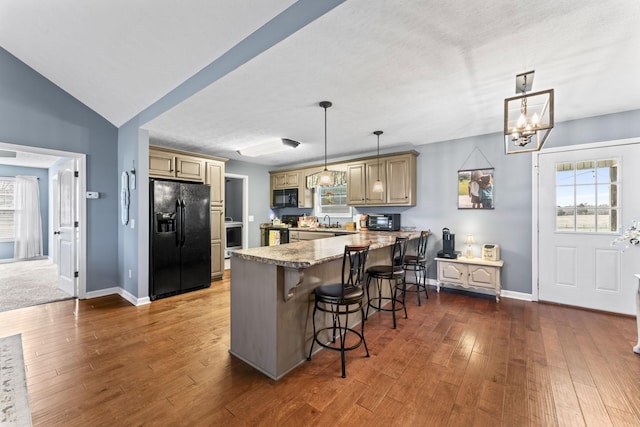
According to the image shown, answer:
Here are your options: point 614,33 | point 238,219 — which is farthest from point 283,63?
point 238,219

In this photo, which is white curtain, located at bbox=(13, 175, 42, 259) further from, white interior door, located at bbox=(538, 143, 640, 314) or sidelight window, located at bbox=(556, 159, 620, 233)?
sidelight window, located at bbox=(556, 159, 620, 233)

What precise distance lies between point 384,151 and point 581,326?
3610 mm

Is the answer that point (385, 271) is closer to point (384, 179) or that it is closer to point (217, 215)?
point (384, 179)

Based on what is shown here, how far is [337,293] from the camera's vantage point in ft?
7.11

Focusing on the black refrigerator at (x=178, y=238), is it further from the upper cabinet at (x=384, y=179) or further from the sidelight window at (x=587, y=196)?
the sidelight window at (x=587, y=196)

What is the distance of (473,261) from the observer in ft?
12.8

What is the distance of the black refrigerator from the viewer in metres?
3.91

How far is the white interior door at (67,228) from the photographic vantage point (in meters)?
4.10

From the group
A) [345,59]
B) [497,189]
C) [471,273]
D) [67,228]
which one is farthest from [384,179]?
[67,228]

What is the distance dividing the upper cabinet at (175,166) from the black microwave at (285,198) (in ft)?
6.40

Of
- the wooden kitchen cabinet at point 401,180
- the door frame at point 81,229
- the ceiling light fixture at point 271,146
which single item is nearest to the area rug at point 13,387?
the door frame at point 81,229

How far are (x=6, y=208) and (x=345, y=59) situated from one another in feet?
30.6

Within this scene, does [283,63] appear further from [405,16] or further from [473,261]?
[473,261]

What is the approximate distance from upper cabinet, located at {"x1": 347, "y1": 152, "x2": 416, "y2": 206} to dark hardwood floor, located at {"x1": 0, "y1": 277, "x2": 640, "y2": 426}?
6.79 feet
